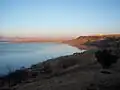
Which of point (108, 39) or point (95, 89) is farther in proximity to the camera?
point (108, 39)

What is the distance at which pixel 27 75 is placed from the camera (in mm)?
13641

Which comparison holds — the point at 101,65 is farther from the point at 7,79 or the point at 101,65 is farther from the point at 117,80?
the point at 7,79

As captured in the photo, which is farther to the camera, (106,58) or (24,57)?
(24,57)

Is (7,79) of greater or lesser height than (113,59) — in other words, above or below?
below

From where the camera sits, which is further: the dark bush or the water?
the water

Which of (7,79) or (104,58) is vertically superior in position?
(104,58)

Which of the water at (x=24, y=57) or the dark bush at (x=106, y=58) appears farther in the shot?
the water at (x=24, y=57)

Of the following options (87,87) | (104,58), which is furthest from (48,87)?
(104,58)

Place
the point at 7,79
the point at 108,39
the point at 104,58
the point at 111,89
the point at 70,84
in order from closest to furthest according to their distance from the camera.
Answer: the point at 111,89 → the point at 70,84 → the point at 104,58 → the point at 7,79 → the point at 108,39

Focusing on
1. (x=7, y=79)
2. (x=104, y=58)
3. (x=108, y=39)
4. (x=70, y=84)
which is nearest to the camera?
(x=70, y=84)

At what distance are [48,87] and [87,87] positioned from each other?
4.84 ft

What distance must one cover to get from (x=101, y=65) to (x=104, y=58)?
2.51 feet

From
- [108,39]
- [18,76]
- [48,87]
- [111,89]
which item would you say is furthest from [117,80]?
[108,39]

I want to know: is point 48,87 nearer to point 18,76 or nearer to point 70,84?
point 70,84
